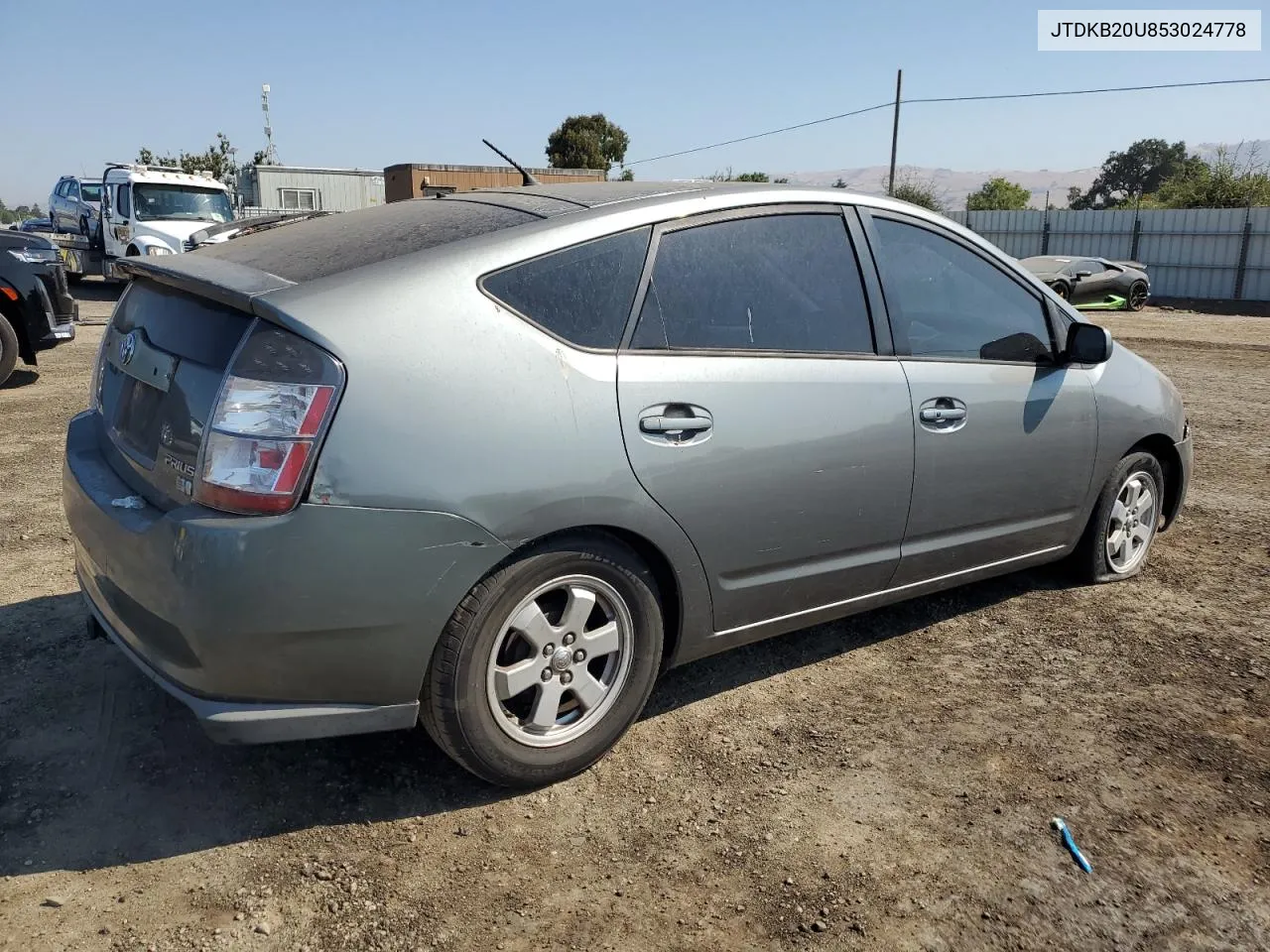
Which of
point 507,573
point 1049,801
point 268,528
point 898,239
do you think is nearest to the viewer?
point 268,528

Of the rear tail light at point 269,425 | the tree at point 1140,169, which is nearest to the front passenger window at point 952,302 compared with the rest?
the rear tail light at point 269,425

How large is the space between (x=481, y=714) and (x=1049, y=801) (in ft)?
5.38

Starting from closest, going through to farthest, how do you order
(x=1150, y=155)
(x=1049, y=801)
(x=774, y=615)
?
(x=1049, y=801) → (x=774, y=615) → (x=1150, y=155)

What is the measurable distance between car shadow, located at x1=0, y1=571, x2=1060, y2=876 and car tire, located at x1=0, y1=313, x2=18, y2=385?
635cm

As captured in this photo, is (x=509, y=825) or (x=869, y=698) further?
(x=869, y=698)

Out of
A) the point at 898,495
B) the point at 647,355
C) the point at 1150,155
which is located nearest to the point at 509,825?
the point at 647,355

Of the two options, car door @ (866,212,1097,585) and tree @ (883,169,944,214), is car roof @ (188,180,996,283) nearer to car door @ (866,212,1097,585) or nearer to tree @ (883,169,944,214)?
car door @ (866,212,1097,585)

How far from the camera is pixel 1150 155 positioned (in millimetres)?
87500

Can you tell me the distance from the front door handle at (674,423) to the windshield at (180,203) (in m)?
18.7

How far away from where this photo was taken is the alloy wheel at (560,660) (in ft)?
8.94

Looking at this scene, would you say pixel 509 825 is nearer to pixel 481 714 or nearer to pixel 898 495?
pixel 481 714

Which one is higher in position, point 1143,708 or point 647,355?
point 647,355

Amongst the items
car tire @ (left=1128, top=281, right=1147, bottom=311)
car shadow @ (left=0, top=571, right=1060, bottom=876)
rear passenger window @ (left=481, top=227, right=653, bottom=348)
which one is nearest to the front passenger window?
rear passenger window @ (left=481, top=227, right=653, bottom=348)

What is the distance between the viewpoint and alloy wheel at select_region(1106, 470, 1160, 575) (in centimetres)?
450
